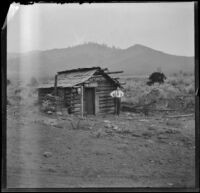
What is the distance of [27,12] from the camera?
2057 millimetres

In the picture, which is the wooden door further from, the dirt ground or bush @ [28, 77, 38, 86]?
bush @ [28, 77, 38, 86]

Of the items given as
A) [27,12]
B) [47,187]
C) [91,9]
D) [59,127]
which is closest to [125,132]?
[59,127]

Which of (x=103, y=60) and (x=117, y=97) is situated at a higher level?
(x=103, y=60)

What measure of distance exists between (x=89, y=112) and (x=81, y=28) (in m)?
0.63

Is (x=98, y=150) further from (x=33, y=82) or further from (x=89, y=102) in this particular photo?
(x=33, y=82)

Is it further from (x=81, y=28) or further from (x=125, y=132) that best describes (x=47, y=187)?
(x=81, y=28)

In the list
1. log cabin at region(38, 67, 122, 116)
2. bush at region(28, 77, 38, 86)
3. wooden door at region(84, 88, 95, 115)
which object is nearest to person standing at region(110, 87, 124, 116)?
log cabin at region(38, 67, 122, 116)

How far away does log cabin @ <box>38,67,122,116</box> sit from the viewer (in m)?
2.14

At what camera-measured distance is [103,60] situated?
216 cm

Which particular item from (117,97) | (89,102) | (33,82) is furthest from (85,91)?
(33,82)

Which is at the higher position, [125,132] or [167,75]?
[167,75]

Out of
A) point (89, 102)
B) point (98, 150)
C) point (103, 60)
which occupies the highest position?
point (103, 60)

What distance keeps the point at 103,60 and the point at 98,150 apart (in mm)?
666

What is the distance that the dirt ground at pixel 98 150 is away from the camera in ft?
6.63
